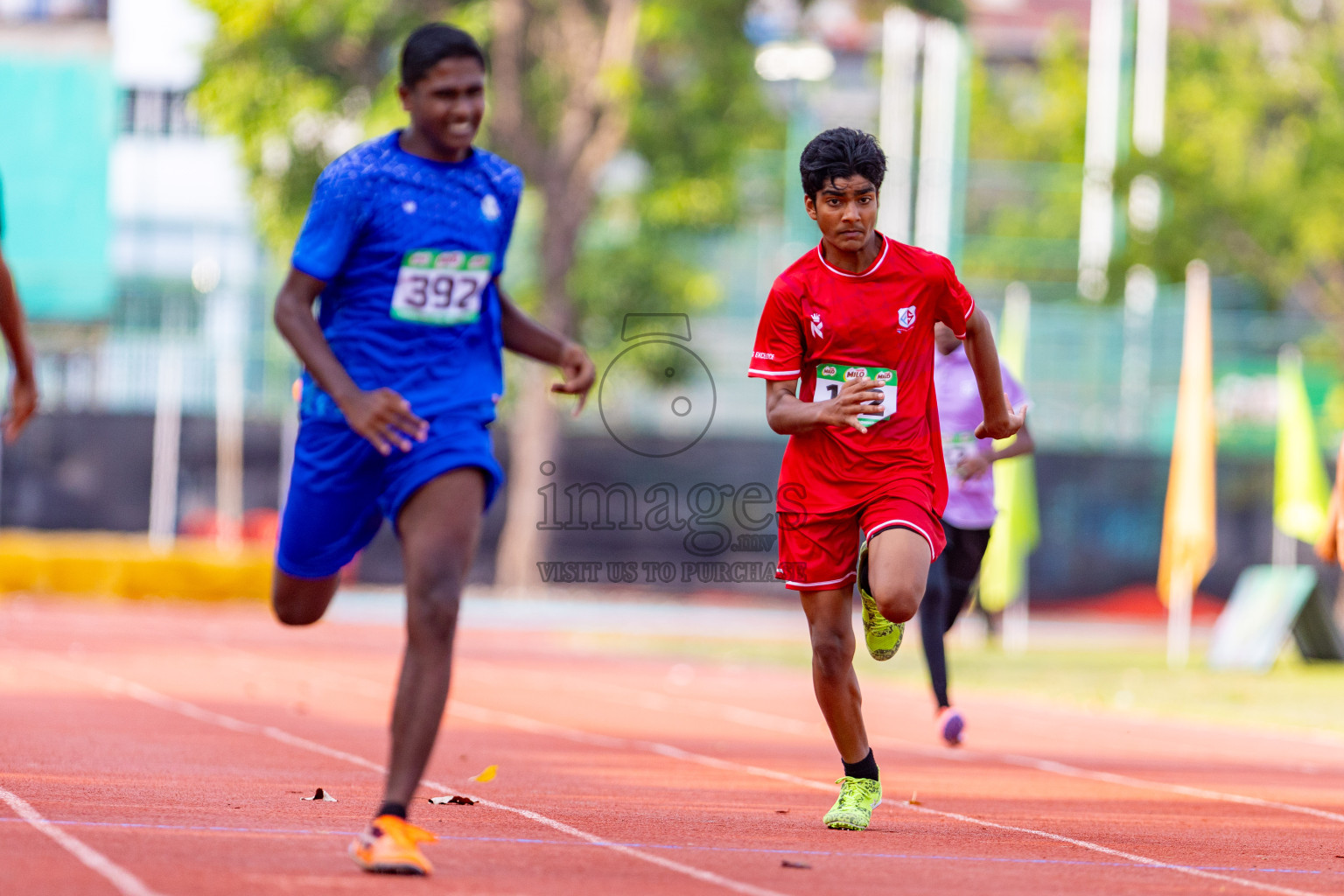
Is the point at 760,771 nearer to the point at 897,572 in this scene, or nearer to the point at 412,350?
the point at 897,572

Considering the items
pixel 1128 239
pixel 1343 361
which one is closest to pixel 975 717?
pixel 1128 239

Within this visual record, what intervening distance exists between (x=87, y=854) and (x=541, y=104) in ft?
87.9

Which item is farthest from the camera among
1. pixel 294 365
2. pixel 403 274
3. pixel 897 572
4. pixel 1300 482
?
pixel 294 365

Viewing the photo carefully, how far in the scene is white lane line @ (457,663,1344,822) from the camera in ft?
27.7

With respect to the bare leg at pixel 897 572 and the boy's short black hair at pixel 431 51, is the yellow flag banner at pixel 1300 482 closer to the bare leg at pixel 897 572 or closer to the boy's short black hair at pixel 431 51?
the bare leg at pixel 897 572

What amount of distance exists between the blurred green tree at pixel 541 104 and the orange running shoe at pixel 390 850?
23.8m

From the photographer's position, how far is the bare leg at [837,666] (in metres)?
6.73

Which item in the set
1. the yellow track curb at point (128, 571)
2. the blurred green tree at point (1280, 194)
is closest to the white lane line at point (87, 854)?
the yellow track curb at point (128, 571)

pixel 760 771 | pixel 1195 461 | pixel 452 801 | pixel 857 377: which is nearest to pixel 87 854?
pixel 452 801

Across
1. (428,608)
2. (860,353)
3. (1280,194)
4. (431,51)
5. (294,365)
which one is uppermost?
(1280,194)

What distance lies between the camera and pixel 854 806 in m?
6.79

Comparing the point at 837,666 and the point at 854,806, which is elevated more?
the point at 837,666

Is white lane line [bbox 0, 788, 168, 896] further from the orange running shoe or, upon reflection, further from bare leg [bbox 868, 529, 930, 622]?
bare leg [bbox 868, 529, 930, 622]

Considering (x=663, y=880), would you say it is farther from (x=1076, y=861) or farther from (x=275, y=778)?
(x=275, y=778)
